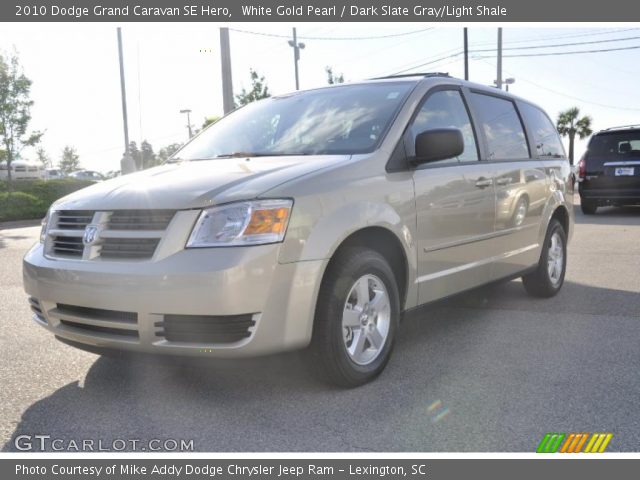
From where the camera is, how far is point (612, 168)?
13438mm

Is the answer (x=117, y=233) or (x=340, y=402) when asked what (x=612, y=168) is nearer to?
(x=340, y=402)

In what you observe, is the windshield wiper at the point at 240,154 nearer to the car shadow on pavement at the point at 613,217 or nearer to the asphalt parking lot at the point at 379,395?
the asphalt parking lot at the point at 379,395

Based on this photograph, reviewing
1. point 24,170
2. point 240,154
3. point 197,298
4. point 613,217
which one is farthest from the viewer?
point 24,170

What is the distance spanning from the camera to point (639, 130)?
42.4 ft

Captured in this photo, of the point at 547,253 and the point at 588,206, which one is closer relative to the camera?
the point at 547,253

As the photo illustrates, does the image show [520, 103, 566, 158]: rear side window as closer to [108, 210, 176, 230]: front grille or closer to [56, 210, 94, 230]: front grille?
[108, 210, 176, 230]: front grille

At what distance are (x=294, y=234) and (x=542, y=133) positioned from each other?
3755 millimetres

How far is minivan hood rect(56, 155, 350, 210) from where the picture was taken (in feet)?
10.1

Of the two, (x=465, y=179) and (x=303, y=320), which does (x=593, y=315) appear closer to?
(x=465, y=179)

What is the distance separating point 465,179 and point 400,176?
761 mm

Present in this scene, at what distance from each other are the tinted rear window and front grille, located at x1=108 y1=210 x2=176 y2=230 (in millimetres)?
12441

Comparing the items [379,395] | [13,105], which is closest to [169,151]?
[13,105]

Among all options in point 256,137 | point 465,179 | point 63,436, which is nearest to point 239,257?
point 63,436

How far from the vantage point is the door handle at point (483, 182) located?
14.6ft
